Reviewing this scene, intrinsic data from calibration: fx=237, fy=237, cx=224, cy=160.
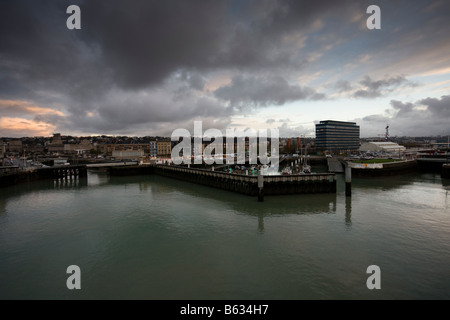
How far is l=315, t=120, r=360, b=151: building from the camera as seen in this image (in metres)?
159

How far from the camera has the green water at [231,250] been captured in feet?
33.6

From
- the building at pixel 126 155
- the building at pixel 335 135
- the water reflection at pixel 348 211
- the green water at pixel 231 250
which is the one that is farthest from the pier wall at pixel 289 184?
the building at pixel 335 135

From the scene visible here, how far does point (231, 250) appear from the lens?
14.0m

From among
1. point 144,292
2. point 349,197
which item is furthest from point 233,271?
point 349,197

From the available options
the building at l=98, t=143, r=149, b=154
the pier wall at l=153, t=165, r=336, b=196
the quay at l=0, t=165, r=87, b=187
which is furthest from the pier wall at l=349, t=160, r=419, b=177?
the building at l=98, t=143, r=149, b=154

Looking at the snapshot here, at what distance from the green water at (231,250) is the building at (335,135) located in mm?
141949

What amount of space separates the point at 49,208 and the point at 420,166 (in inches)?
3058

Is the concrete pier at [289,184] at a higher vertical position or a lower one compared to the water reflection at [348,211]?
higher

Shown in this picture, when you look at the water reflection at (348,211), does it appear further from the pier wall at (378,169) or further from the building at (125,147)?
the building at (125,147)

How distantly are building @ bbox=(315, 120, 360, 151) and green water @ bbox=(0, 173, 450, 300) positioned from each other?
14195 centimetres

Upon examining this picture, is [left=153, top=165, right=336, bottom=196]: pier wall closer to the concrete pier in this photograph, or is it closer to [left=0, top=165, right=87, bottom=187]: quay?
the concrete pier

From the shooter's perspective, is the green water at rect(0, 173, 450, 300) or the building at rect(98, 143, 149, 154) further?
the building at rect(98, 143, 149, 154)

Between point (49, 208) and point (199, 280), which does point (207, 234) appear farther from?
point (49, 208)

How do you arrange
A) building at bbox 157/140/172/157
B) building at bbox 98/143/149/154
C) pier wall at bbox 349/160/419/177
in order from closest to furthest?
pier wall at bbox 349/160/419/177
building at bbox 157/140/172/157
building at bbox 98/143/149/154
